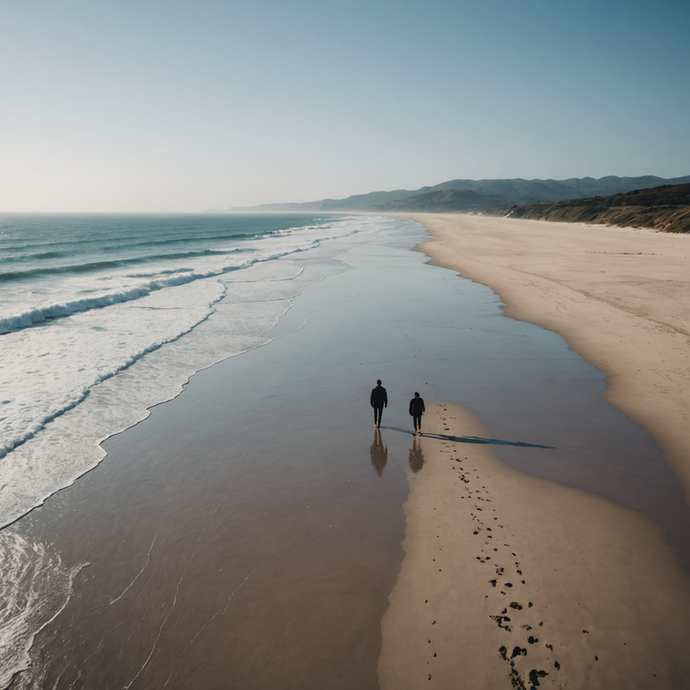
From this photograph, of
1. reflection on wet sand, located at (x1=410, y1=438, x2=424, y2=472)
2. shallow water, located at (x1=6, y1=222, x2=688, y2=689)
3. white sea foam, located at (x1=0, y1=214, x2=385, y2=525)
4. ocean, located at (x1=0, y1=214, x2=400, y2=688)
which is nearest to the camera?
shallow water, located at (x1=6, y1=222, x2=688, y2=689)

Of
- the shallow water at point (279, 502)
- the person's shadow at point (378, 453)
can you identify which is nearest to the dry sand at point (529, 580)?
the shallow water at point (279, 502)

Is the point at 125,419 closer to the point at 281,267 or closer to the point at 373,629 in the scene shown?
the point at 373,629

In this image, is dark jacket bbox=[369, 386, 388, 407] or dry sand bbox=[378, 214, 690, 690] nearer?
dry sand bbox=[378, 214, 690, 690]

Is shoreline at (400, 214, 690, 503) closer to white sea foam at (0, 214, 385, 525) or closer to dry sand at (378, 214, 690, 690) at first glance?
dry sand at (378, 214, 690, 690)

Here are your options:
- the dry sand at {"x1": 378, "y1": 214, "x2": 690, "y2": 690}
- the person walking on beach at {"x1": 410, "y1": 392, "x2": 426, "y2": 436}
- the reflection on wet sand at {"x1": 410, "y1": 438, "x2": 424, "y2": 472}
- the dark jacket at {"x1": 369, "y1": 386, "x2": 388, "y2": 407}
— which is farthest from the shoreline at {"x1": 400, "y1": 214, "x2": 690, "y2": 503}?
the dark jacket at {"x1": 369, "y1": 386, "x2": 388, "y2": 407}

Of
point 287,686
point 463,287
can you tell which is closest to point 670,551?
point 287,686

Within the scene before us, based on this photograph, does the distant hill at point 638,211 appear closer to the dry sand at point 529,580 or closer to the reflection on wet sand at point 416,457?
the dry sand at point 529,580
